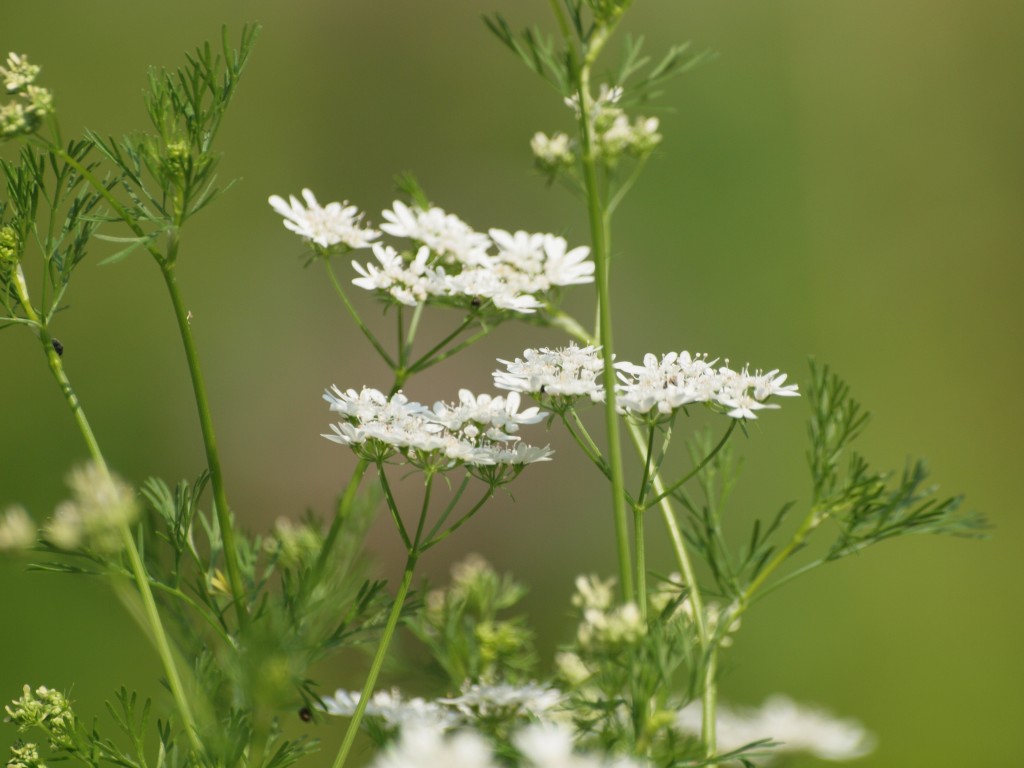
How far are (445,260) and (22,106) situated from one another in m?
0.26

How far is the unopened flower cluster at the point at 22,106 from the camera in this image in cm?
54

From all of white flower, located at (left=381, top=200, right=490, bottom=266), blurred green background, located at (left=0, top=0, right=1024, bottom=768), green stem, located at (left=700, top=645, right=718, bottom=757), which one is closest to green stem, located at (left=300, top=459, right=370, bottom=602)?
white flower, located at (left=381, top=200, right=490, bottom=266)

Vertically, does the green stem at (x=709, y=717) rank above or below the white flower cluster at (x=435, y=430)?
below

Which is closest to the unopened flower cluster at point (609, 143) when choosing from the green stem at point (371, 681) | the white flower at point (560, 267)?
the white flower at point (560, 267)

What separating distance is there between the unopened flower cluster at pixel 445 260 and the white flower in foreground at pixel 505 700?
0.23 metres

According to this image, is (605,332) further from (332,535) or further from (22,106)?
(22,106)

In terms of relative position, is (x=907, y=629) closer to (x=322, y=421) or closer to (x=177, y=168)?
(x=322, y=421)

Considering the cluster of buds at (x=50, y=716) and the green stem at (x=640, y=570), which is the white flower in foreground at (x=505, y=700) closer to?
the green stem at (x=640, y=570)

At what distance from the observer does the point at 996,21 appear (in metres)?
2.72

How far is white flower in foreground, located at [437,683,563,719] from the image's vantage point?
1.89ft

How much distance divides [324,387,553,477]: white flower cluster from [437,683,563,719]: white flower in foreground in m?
0.13

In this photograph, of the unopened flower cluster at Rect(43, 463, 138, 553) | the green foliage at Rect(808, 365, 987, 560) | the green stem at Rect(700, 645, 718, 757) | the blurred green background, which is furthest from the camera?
the blurred green background

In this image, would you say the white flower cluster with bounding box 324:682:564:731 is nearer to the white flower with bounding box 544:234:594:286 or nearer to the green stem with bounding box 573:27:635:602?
the green stem with bounding box 573:27:635:602

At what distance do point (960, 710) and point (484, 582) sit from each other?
1.62 m
